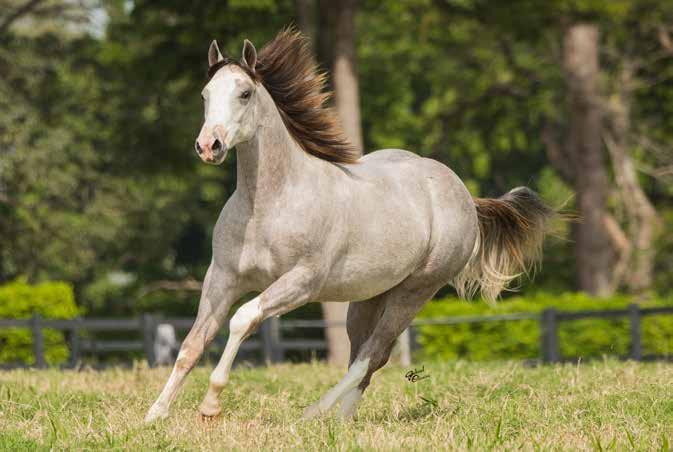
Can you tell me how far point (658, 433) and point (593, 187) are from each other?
1694 centimetres

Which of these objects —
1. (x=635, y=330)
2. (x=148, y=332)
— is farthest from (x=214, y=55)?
(x=148, y=332)

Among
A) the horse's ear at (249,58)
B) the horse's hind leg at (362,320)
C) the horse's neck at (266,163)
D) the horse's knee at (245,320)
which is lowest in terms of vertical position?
the horse's hind leg at (362,320)

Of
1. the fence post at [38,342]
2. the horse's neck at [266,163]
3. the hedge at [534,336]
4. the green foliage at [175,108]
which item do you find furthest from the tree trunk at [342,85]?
the horse's neck at [266,163]

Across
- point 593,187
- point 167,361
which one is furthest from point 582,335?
point 167,361

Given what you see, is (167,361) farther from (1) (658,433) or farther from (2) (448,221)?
(1) (658,433)

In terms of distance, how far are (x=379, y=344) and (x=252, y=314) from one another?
4.14 ft

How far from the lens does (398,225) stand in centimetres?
697

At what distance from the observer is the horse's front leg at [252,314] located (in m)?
6.14

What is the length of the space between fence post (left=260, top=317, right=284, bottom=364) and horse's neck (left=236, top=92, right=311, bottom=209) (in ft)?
32.9

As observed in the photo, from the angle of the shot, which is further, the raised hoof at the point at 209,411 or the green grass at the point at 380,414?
the raised hoof at the point at 209,411

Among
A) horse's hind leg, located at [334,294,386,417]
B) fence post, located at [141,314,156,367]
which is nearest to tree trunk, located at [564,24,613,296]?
fence post, located at [141,314,156,367]

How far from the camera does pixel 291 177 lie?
652cm

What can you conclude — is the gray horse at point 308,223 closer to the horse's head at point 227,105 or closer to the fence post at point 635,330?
the horse's head at point 227,105

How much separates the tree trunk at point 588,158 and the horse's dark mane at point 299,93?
15.7 metres
